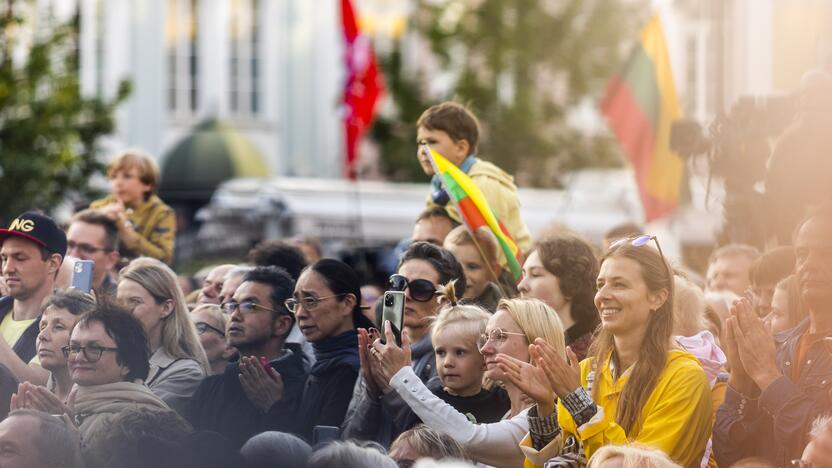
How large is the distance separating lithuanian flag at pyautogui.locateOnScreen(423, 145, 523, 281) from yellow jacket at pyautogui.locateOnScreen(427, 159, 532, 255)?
14.1 inches

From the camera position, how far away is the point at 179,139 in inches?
1795

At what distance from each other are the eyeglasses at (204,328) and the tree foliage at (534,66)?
29727 millimetres

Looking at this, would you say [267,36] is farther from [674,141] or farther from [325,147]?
[674,141]

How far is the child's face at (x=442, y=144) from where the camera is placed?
8914 millimetres

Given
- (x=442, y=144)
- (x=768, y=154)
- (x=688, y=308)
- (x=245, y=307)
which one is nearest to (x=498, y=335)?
(x=688, y=308)

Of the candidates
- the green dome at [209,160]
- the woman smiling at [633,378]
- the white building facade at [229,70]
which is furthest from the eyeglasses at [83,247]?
the white building facade at [229,70]

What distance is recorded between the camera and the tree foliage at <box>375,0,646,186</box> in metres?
38.1

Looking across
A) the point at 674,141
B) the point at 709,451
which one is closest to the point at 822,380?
the point at 709,451

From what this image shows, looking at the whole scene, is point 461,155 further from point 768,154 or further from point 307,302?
point 768,154

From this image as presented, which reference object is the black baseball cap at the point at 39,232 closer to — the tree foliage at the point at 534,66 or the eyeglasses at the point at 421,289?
the eyeglasses at the point at 421,289

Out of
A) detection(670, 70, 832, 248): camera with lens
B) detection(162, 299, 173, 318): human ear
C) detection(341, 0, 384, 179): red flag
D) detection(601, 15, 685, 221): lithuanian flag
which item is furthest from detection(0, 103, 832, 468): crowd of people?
detection(341, 0, 384, 179): red flag

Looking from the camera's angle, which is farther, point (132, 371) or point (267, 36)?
point (267, 36)

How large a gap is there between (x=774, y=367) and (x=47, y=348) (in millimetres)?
2962

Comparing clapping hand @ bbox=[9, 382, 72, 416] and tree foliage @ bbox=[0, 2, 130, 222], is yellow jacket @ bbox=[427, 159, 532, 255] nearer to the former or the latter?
clapping hand @ bbox=[9, 382, 72, 416]
